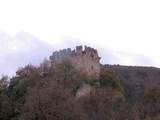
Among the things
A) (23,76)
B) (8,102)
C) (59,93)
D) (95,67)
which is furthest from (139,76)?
(59,93)

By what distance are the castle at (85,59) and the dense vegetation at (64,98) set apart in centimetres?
181

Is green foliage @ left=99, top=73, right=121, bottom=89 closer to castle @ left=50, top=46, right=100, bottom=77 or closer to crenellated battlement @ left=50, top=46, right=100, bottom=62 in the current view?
castle @ left=50, top=46, right=100, bottom=77

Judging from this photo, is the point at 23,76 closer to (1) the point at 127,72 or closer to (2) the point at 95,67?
(2) the point at 95,67

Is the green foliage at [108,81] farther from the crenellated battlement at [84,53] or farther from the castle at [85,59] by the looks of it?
the crenellated battlement at [84,53]

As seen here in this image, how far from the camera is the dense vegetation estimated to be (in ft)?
167

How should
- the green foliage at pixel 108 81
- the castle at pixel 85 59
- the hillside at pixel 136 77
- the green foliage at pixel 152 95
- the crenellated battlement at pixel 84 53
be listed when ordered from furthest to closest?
1. the hillside at pixel 136 77
2. the crenellated battlement at pixel 84 53
3. the castle at pixel 85 59
4. the green foliage at pixel 108 81
5. the green foliage at pixel 152 95

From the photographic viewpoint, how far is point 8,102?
213ft

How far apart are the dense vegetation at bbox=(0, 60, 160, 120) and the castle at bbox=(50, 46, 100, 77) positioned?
5.95 ft

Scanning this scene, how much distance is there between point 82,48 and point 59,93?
1707 inches

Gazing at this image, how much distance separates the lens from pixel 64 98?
5247 cm

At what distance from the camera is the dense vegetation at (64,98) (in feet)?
167

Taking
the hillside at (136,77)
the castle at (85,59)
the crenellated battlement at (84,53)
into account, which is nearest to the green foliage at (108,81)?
the castle at (85,59)

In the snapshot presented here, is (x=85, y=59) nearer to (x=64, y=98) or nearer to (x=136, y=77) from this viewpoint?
(x=136, y=77)

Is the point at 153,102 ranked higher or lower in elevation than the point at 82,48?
lower
